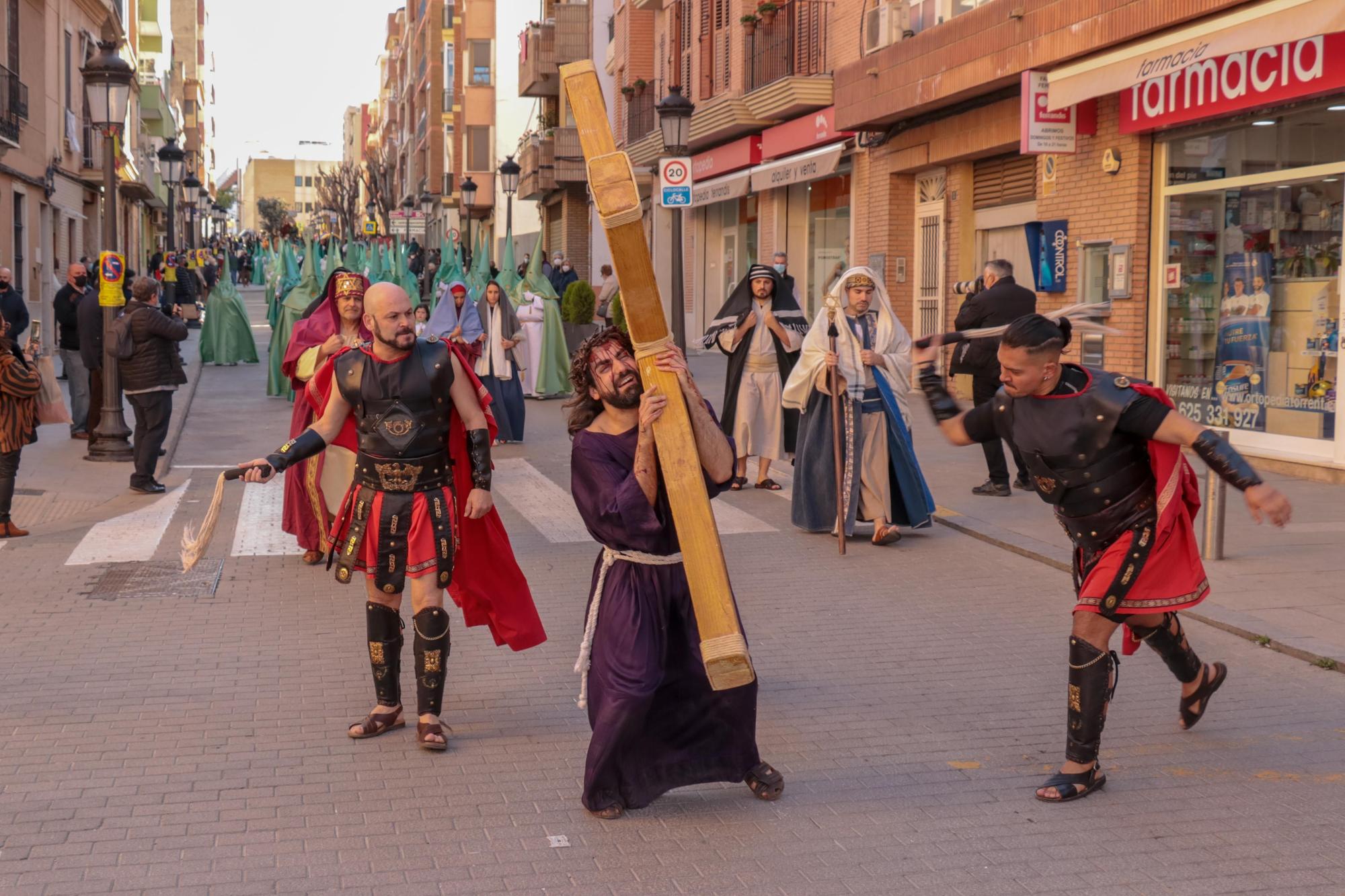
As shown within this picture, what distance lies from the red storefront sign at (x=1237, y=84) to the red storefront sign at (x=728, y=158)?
42.1 ft

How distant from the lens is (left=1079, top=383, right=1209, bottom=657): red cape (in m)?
5.16

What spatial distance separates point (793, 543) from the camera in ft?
34.4

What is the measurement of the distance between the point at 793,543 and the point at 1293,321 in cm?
553

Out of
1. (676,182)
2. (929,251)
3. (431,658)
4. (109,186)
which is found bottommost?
(431,658)

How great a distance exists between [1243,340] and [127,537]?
31.4ft

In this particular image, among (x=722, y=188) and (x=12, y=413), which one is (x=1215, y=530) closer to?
(x=12, y=413)

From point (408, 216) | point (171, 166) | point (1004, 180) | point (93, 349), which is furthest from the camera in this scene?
point (408, 216)

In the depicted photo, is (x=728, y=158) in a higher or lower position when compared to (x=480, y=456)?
higher

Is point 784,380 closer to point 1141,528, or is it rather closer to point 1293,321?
point 1293,321

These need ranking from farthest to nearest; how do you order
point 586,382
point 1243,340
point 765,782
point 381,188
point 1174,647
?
point 381,188 < point 1243,340 < point 1174,647 < point 765,782 < point 586,382

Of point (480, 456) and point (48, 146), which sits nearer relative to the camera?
point (480, 456)

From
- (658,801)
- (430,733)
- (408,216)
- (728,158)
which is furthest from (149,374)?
(408,216)

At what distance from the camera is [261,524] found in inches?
447

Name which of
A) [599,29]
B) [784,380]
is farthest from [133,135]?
[784,380]
